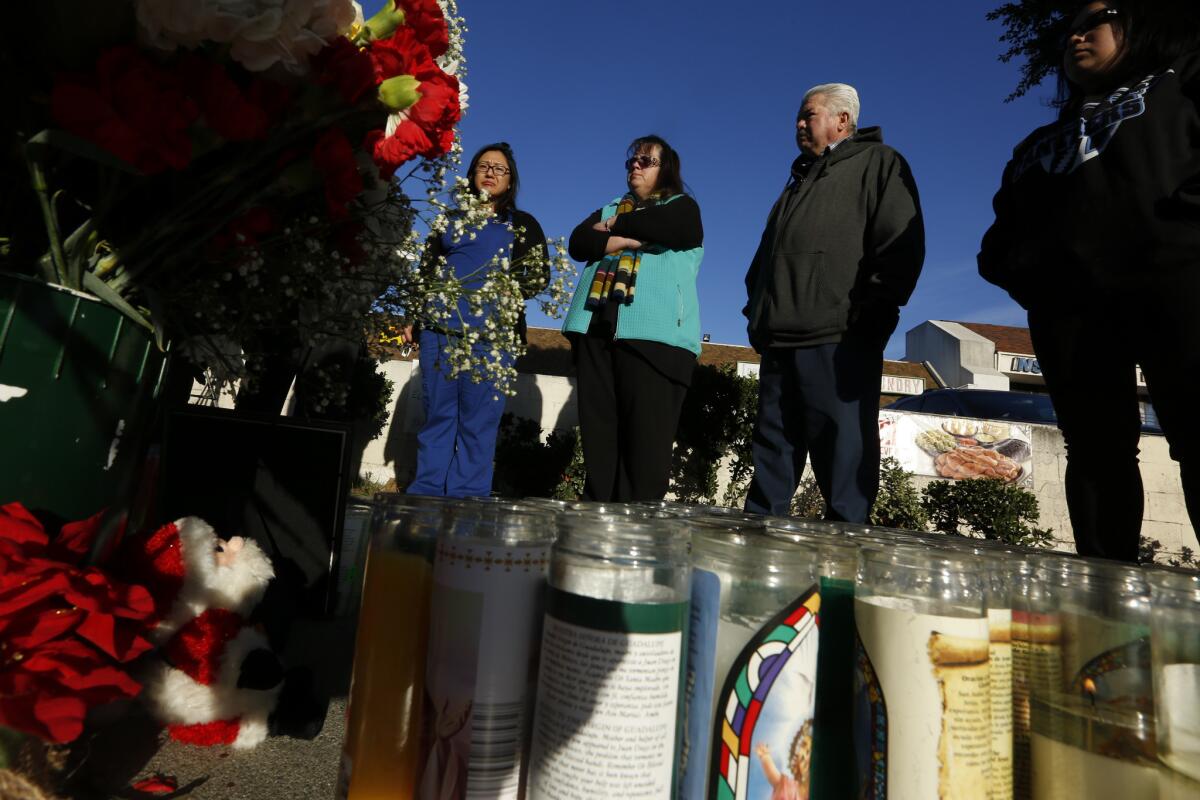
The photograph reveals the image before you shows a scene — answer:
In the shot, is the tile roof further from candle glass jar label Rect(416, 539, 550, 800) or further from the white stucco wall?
candle glass jar label Rect(416, 539, 550, 800)

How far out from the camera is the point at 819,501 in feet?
20.2

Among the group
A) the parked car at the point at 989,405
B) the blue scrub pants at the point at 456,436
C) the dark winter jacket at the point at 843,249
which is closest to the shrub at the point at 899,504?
the parked car at the point at 989,405

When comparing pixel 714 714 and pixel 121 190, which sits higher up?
pixel 121 190

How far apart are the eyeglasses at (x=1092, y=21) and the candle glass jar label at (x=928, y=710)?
7.05 ft

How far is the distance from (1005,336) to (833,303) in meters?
29.2

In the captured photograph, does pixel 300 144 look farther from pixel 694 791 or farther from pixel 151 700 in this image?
pixel 694 791

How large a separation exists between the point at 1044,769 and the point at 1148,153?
1.76m

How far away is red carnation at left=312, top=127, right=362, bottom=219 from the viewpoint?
923 millimetres

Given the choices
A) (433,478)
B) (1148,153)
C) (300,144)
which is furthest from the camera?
(433,478)

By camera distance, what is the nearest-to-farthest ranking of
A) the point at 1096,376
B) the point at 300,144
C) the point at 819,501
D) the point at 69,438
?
the point at 69,438 < the point at 300,144 < the point at 1096,376 < the point at 819,501

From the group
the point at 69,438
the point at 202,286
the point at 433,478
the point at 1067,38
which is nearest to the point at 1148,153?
the point at 1067,38

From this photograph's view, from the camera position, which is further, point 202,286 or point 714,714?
point 202,286

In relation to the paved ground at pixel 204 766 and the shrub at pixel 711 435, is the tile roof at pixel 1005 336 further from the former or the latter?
the paved ground at pixel 204 766

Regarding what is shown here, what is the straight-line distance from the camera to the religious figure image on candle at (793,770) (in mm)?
657
